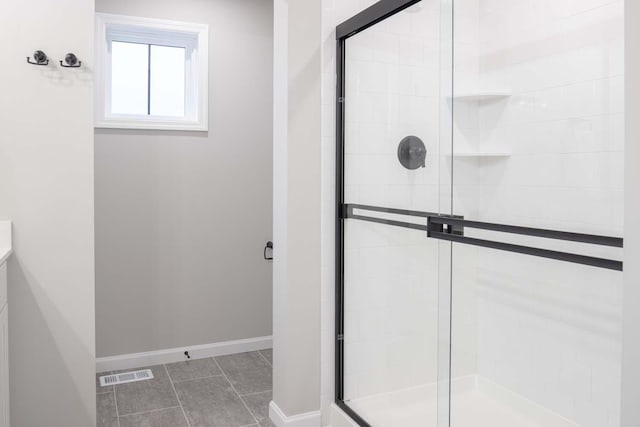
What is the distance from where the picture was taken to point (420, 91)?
205 cm

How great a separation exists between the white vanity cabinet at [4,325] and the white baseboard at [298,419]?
3.80 feet

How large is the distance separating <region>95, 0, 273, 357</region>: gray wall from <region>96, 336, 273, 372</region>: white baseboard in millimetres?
38

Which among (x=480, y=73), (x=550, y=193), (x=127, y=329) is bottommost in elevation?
(x=127, y=329)

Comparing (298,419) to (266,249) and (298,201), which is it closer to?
(298,201)

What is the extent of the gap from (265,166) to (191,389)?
154 centimetres

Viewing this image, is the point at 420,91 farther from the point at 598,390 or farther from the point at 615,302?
the point at 598,390

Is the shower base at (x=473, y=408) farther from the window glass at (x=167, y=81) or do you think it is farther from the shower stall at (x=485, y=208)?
the window glass at (x=167, y=81)

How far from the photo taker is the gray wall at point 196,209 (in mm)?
3336

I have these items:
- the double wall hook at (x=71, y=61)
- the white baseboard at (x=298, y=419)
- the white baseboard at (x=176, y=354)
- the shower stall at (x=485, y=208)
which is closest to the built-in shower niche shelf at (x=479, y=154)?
the shower stall at (x=485, y=208)

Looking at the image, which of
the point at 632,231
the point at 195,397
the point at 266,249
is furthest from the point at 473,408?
the point at 266,249

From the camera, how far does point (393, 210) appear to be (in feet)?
7.38

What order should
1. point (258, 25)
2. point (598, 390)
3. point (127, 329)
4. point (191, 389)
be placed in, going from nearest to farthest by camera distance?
point (598, 390) < point (191, 389) < point (127, 329) < point (258, 25)

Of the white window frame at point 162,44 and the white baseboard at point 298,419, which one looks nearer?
the white baseboard at point 298,419

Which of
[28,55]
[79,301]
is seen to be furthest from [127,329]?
[28,55]
